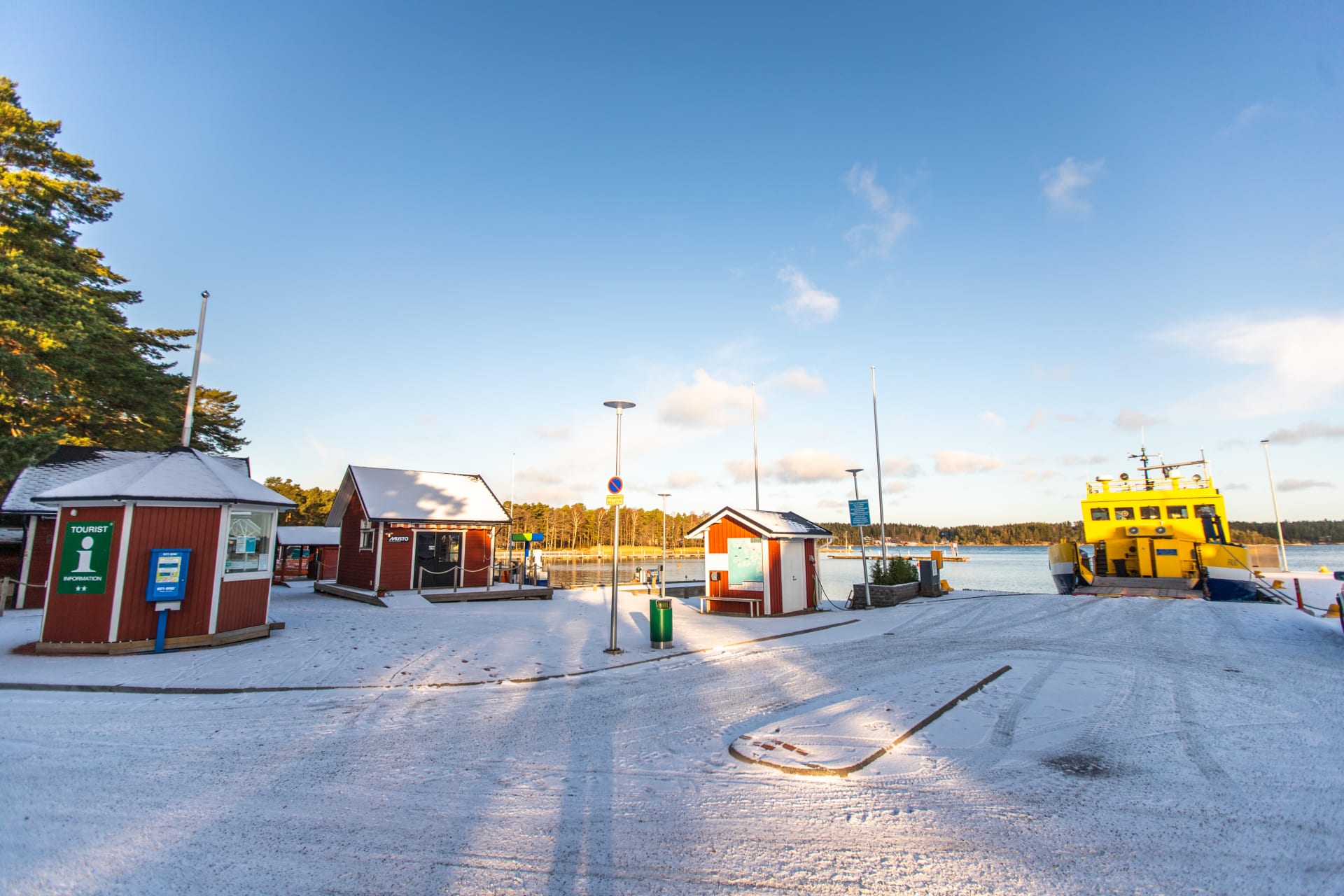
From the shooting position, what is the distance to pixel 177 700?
8344 mm

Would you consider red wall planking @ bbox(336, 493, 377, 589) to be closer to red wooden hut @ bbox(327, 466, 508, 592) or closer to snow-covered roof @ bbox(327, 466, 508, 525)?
red wooden hut @ bbox(327, 466, 508, 592)

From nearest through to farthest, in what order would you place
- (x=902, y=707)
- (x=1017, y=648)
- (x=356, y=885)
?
(x=356, y=885) < (x=902, y=707) < (x=1017, y=648)

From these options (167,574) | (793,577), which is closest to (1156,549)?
(793,577)

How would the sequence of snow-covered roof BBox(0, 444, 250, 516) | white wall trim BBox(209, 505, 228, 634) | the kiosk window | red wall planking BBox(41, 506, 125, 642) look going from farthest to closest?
snow-covered roof BBox(0, 444, 250, 516), the kiosk window, white wall trim BBox(209, 505, 228, 634), red wall planking BBox(41, 506, 125, 642)

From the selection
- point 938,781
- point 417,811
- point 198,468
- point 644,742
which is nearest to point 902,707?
point 938,781

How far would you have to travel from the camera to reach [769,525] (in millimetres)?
19594

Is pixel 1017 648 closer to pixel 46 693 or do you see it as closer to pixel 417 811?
pixel 417 811

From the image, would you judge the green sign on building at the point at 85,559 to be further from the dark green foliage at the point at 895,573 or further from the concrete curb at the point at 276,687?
the dark green foliage at the point at 895,573

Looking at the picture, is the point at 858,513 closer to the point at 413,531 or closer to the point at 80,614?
the point at 413,531

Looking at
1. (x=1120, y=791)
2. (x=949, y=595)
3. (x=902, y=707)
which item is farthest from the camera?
(x=949, y=595)

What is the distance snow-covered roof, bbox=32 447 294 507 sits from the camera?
11430mm

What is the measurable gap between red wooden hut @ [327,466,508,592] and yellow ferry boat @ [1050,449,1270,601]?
24422 mm

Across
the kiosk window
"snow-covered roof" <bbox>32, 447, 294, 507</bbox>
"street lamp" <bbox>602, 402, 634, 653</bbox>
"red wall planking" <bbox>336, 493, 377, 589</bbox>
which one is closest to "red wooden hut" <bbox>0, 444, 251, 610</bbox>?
"snow-covered roof" <bbox>32, 447, 294, 507</bbox>

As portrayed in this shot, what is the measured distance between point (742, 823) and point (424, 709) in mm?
5134
